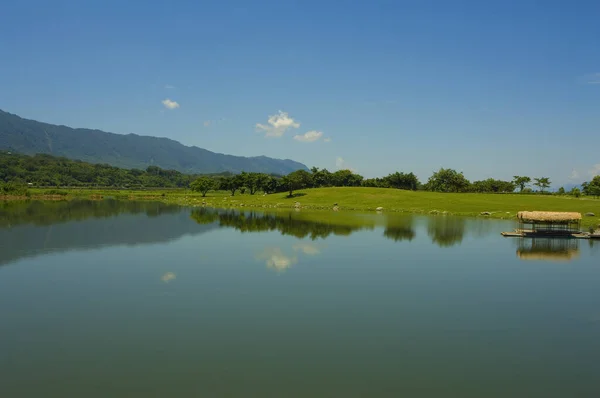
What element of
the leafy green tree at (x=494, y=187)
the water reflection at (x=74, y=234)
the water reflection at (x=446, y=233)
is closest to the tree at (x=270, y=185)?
the leafy green tree at (x=494, y=187)

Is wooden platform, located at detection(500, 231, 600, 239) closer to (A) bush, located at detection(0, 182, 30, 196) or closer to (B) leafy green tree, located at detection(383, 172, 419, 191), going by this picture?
(B) leafy green tree, located at detection(383, 172, 419, 191)

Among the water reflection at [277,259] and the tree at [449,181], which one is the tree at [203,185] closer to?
the tree at [449,181]

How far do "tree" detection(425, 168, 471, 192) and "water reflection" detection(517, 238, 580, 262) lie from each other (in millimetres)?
82336

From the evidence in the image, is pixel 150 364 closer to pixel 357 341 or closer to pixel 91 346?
pixel 91 346

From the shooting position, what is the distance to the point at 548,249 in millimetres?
39719

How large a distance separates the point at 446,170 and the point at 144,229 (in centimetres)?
10348

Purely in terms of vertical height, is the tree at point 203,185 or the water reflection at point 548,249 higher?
the tree at point 203,185

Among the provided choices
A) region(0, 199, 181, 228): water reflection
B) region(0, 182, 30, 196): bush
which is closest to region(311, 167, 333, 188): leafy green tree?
region(0, 199, 181, 228): water reflection

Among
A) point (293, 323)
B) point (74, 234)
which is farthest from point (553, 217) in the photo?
point (74, 234)

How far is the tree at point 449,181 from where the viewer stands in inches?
4988

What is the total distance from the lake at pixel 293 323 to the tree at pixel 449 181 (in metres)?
94.9

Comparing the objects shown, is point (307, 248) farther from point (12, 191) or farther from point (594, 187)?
point (12, 191)

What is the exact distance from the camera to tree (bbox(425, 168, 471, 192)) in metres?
127

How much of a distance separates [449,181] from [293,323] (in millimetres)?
121226
